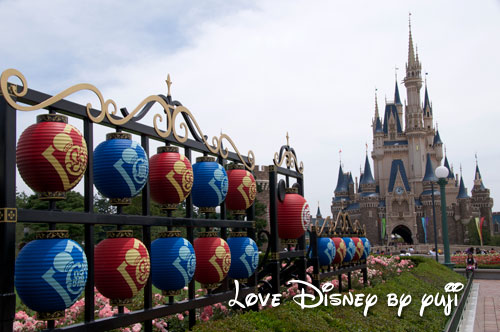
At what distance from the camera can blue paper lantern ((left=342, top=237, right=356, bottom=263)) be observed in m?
10.7

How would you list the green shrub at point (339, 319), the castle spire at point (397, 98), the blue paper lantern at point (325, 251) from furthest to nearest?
the castle spire at point (397, 98) < the blue paper lantern at point (325, 251) < the green shrub at point (339, 319)

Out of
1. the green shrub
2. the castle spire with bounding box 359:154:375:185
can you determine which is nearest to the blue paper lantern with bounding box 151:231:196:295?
the green shrub

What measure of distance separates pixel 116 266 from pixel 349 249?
7.10 meters

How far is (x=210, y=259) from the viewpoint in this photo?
589 cm

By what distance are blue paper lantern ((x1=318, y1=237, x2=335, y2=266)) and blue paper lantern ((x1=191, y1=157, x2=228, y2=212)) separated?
363 cm

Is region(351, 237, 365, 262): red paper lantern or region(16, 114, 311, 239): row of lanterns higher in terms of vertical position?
region(16, 114, 311, 239): row of lanterns

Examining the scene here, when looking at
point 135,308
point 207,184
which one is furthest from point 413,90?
point 207,184

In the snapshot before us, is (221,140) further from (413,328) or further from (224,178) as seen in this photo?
(413,328)

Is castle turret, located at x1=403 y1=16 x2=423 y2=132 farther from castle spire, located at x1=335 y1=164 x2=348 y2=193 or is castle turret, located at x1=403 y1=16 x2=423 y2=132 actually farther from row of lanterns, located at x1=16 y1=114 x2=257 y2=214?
row of lanterns, located at x1=16 y1=114 x2=257 y2=214

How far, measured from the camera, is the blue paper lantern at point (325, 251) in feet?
30.3

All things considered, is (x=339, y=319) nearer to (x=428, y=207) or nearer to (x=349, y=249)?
(x=349, y=249)

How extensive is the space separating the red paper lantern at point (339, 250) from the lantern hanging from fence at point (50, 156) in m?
6.76

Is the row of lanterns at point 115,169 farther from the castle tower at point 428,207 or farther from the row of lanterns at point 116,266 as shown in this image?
the castle tower at point 428,207

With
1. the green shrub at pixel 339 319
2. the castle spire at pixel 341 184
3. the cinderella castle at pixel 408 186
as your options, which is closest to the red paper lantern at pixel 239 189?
the green shrub at pixel 339 319
